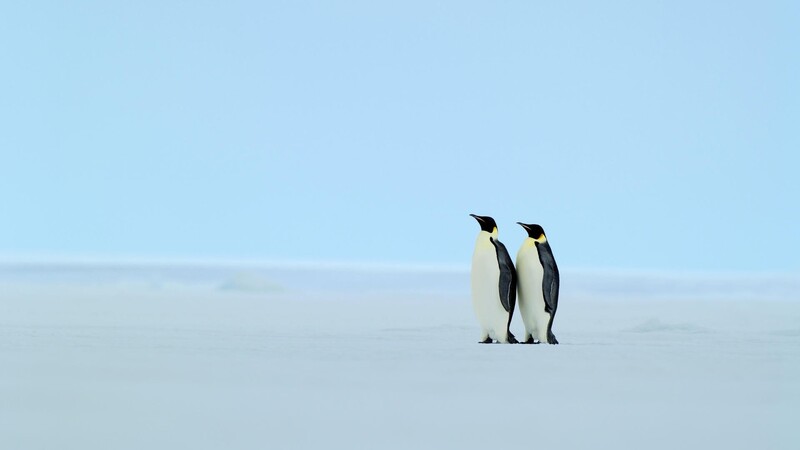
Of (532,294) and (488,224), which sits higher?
(488,224)

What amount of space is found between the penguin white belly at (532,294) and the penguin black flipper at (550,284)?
0.02 meters

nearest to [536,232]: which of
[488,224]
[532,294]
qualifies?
[488,224]

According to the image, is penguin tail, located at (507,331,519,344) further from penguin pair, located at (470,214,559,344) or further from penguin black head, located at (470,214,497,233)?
penguin black head, located at (470,214,497,233)

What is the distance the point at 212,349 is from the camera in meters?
6.64

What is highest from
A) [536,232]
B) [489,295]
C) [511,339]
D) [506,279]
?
[536,232]

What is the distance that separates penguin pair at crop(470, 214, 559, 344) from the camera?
713 centimetres

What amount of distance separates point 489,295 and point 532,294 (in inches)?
11.2

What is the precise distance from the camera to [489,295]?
7.15m

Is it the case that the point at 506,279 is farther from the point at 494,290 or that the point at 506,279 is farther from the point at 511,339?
the point at 511,339

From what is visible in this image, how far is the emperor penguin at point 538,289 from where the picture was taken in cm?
714

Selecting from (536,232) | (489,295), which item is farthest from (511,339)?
(536,232)

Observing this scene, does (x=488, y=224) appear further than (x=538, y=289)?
Yes

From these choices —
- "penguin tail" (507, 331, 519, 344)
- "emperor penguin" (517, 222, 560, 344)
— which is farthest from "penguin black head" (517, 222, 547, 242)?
"penguin tail" (507, 331, 519, 344)

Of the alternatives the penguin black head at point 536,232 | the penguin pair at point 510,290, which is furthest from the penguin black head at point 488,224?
the penguin black head at point 536,232
